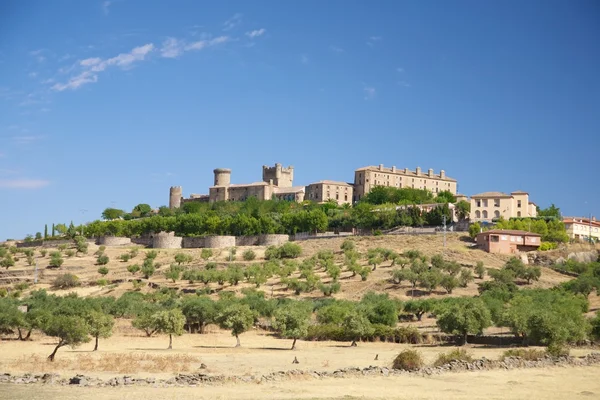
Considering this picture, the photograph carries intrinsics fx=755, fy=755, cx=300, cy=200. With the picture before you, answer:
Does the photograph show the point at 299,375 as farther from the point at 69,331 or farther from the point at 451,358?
the point at 69,331

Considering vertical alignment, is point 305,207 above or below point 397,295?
above

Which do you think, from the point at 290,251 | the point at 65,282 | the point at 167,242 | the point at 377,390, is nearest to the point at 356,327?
the point at 377,390

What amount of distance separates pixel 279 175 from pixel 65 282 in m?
92.5

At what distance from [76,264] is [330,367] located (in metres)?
67.9

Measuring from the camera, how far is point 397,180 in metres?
159

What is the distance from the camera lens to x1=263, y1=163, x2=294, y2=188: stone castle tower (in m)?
171

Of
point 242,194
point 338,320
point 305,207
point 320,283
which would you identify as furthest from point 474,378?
point 242,194

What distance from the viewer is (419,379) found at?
3172 cm

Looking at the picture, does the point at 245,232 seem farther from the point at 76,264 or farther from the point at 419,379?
the point at 419,379

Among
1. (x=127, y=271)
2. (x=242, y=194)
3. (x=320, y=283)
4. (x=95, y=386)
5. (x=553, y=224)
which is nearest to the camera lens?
(x=95, y=386)

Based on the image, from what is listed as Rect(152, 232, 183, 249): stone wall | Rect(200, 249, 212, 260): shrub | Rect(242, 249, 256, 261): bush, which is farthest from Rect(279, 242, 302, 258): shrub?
Rect(152, 232, 183, 249): stone wall

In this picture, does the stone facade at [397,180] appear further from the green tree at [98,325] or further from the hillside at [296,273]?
the green tree at [98,325]

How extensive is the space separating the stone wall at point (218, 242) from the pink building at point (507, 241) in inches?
1437

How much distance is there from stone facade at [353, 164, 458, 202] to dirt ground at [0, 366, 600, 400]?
122 m
